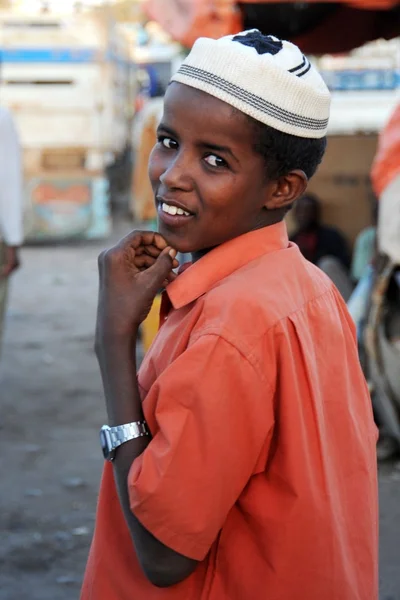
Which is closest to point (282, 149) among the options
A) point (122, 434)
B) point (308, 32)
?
point (122, 434)

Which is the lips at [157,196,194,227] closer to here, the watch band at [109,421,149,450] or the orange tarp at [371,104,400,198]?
the watch band at [109,421,149,450]

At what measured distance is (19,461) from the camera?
469 centimetres

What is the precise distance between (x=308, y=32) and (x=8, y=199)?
2.75 meters

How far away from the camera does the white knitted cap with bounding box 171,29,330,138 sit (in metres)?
1.36

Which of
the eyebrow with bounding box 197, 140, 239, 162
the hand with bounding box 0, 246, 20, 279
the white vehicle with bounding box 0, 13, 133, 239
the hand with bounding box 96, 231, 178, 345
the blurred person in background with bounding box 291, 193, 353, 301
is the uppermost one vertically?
the eyebrow with bounding box 197, 140, 239, 162

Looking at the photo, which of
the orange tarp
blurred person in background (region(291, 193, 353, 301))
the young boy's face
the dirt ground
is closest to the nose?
the young boy's face

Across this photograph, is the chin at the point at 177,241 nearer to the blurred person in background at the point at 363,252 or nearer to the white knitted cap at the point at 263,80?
the white knitted cap at the point at 263,80

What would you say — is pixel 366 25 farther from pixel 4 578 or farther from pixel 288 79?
pixel 288 79

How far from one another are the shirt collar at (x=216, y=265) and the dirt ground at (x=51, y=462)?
2170 millimetres

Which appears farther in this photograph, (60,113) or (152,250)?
(60,113)

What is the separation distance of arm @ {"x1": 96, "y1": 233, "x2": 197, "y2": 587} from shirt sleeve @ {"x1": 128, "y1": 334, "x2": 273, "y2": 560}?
0.18ft

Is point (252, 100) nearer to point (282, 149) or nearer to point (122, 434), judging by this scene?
point (282, 149)

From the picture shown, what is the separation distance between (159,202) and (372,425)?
0.52 meters

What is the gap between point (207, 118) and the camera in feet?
4.52
